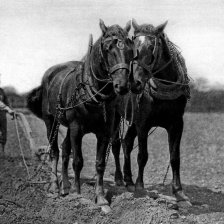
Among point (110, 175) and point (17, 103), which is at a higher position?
point (110, 175)

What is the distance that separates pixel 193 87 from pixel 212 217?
26558 mm

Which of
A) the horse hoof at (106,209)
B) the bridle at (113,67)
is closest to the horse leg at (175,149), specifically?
the horse hoof at (106,209)

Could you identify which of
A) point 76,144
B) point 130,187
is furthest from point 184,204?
point 76,144

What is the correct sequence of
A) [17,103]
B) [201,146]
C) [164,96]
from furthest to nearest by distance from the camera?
[17,103] → [201,146] → [164,96]

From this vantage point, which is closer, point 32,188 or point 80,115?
point 80,115

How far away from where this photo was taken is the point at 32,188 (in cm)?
861

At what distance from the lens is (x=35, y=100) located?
9883 millimetres

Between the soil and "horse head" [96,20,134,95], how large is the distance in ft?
4.78

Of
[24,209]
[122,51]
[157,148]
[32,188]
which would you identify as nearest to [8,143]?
[157,148]

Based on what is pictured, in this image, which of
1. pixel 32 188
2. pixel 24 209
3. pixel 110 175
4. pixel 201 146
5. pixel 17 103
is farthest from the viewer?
pixel 17 103

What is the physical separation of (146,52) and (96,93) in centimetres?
85

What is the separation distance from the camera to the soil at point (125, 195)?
21.3 ft

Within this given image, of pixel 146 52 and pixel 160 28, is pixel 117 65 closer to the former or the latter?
pixel 146 52

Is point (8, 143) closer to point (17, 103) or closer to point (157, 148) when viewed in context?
point (157, 148)
